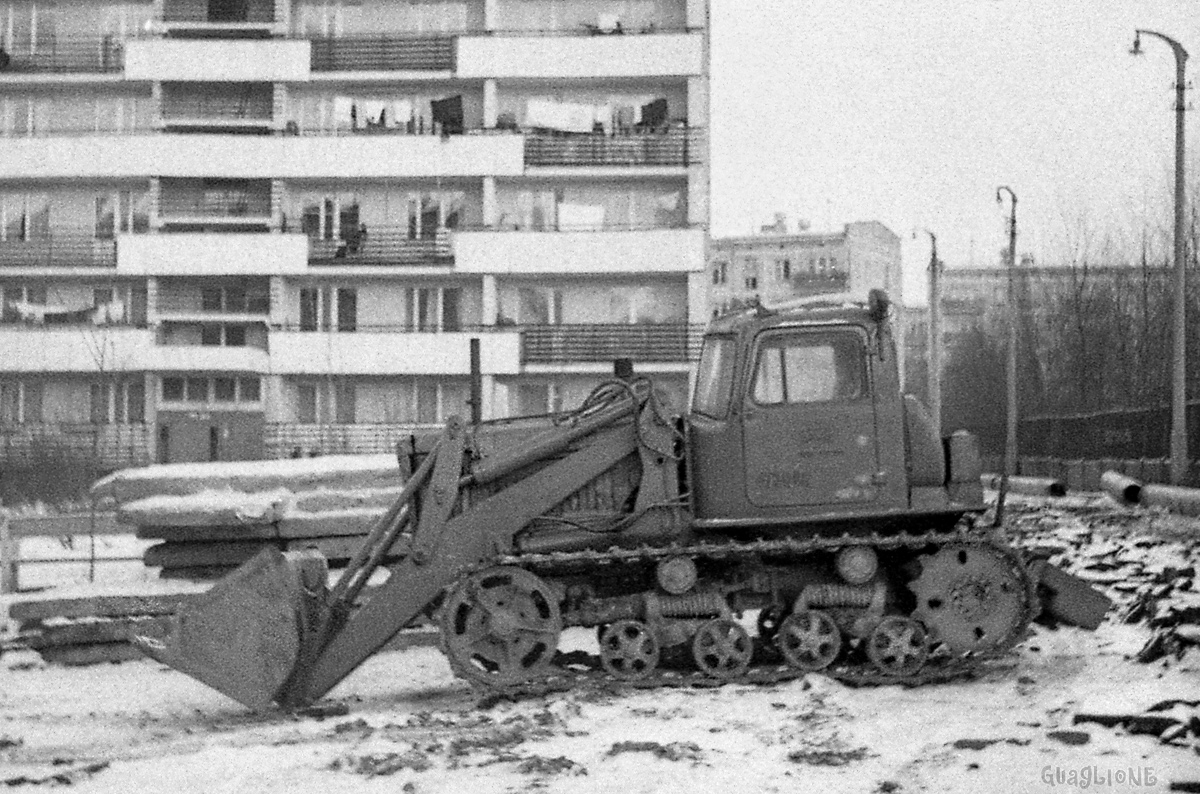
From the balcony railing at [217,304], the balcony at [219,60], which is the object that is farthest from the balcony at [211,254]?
the balcony at [219,60]

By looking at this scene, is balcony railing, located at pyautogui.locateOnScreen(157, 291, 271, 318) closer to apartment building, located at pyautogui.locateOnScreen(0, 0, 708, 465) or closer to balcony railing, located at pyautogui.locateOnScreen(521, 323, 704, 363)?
apartment building, located at pyautogui.locateOnScreen(0, 0, 708, 465)

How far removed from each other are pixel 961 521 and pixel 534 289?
118ft

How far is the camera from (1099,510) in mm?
28188

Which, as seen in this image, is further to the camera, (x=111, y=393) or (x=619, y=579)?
(x=111, y=393)

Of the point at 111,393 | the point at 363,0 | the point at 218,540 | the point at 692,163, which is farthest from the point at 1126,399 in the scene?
the point at 218,540

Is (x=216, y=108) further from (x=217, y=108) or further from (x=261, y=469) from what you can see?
(x=261, y=469)

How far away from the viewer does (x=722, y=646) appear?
506 inches

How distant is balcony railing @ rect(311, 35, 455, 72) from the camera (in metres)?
48.9

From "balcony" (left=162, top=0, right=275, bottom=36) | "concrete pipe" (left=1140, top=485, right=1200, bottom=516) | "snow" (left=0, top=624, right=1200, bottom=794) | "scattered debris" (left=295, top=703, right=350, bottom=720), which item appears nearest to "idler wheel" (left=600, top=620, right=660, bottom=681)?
"snow" (left=0, top=624, right=1200, bottom=794)

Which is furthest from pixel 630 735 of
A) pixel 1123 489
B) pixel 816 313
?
pixel 1123 489

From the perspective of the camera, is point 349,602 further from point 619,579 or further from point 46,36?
point 46,36

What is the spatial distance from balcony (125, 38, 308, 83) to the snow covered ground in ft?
121

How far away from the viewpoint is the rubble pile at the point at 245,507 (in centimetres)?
1739

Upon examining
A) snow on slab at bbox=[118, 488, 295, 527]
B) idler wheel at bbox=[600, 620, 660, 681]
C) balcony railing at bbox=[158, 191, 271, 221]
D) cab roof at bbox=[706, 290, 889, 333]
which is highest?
balcony railing at bbox=[158, 191, 271, 221]
